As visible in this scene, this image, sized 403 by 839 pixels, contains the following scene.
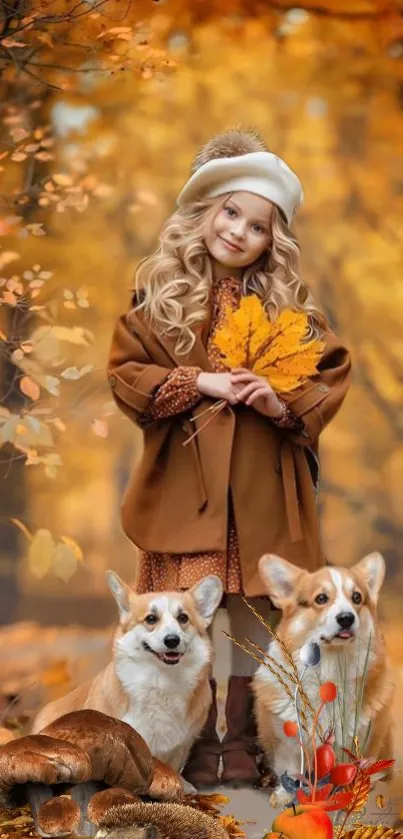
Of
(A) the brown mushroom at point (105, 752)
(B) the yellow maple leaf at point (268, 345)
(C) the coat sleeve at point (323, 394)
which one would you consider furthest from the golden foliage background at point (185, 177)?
(A) the brown mushroom at point (105, 752)

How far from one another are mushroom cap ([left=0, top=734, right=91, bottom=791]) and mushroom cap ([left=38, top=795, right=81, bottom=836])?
0.04 metres

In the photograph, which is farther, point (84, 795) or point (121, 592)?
point (121, 592)

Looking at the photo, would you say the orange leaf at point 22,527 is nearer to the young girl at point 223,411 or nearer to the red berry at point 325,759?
the young girl at point 223,411

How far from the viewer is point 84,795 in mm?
2559

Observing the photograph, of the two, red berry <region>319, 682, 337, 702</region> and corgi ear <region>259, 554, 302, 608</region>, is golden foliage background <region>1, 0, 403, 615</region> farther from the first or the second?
red berry <region>319, 682, 337, 702</region>

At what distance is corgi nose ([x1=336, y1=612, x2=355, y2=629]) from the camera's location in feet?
9.21

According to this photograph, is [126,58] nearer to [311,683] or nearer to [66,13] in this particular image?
[66,13]

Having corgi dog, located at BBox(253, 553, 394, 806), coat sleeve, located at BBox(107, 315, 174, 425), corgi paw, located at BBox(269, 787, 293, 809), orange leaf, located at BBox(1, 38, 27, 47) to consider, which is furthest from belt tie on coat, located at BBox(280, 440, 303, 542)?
orange leaf, located at BBox(1, 38, 27, 47)

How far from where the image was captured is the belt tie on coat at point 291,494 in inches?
119

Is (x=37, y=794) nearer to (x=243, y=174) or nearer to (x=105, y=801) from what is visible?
(x=105, y=801)

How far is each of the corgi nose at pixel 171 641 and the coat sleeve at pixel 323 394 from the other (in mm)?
603

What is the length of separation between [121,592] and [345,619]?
0.53 meters

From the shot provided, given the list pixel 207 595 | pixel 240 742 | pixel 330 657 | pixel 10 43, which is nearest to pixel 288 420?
pixel 207 595

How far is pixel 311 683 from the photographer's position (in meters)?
2.86
